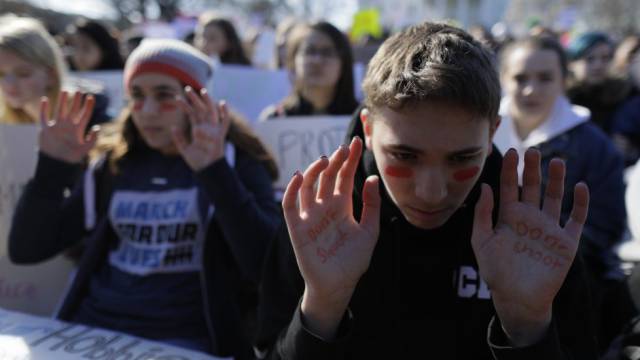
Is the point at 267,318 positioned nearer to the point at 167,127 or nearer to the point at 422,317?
the point at 422,317

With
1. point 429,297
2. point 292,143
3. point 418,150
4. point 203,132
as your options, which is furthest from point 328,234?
point 292,143

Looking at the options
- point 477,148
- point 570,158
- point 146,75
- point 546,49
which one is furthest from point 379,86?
point 546,49

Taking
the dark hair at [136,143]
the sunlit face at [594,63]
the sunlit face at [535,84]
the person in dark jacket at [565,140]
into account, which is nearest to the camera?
the dark hair at [136,143]

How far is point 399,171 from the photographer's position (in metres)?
1.47

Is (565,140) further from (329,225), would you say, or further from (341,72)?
(329,225)

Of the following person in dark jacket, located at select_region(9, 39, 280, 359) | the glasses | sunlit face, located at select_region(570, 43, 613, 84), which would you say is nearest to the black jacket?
person in dark jacket, located at select_region(9, 39, 280, 359)

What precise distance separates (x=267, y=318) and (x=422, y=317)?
450 mm

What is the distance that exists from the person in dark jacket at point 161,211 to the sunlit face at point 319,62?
4.62ft

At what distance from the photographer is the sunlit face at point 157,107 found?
2301 mm

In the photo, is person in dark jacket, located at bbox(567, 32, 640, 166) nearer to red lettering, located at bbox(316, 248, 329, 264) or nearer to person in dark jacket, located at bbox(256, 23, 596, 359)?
person in dark jacket, located at bbox(256, 23, 596, 359)

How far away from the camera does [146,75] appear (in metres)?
2.31

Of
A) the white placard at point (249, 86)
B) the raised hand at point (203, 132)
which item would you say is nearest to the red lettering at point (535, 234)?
the raised hand at point (203, 132)

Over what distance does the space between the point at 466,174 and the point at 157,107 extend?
1337mm

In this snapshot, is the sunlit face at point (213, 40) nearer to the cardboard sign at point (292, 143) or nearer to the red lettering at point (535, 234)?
the cardboard sign at point (292, 143)
